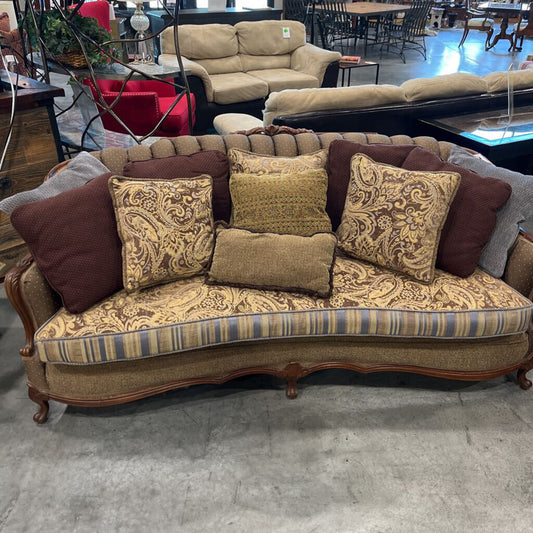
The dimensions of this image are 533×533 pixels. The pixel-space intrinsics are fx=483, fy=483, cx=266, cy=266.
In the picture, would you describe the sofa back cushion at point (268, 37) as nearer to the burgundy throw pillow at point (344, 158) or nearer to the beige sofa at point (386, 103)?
the beige sofa at point (386, 103)

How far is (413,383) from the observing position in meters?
1.90

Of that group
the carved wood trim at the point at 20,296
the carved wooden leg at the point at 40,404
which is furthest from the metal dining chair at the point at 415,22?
the carved wooden leg at the point at 40,404

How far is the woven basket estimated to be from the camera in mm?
2617

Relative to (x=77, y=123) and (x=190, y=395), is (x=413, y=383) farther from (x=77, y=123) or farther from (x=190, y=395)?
(x=77, y=123)

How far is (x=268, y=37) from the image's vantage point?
192 inches

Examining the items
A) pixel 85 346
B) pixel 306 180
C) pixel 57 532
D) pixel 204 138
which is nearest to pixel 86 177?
pixel 204 138

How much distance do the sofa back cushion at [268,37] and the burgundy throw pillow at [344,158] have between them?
3.38 meters

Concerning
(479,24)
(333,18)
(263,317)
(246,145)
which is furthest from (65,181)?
(479,24)

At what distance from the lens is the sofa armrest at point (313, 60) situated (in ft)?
15.3

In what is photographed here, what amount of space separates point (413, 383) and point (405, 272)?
1.49ft

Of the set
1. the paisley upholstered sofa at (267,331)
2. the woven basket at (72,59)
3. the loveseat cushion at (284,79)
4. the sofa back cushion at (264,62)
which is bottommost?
the paisley upholstered sofa at (267,331)

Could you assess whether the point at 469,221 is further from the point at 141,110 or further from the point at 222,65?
the point at 222,65

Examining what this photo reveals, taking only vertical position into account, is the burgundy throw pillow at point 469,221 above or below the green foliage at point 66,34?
below

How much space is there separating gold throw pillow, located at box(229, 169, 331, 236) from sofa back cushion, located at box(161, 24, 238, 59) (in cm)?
315
